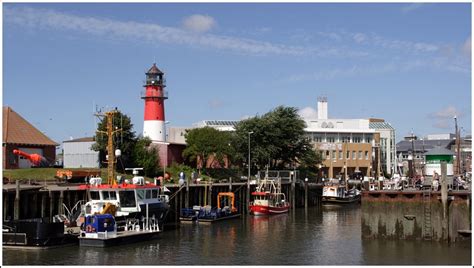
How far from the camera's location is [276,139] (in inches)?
3484

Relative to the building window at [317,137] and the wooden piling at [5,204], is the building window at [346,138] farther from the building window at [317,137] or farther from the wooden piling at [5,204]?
the wooden piling at [5,204]

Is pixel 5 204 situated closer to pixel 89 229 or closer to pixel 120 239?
pixel 89 229

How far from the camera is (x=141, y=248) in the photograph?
132ft

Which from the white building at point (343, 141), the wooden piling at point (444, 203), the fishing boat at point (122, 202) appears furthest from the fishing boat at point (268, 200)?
the white building at point (343, 141)

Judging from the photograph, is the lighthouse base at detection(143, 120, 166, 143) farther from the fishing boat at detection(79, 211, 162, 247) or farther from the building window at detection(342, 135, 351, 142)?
the building window at detection(342, 135, 351, 142)

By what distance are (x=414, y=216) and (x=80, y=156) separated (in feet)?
160

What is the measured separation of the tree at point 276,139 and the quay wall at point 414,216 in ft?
146

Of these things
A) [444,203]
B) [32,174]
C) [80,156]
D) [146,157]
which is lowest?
[444,203]

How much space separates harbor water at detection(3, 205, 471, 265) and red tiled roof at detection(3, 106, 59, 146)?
90.2 ft

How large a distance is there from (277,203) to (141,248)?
30.2 metres

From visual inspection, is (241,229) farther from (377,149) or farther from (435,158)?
(377,149)

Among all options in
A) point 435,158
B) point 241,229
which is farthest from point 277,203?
point 435,158

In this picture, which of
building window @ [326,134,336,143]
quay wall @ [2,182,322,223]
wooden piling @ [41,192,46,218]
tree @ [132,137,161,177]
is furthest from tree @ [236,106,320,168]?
wooden piling @ [41,192,46,218]

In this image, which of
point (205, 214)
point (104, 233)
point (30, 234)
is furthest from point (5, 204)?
point (205, 214)
